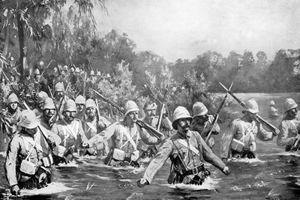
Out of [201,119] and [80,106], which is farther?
[80,106]

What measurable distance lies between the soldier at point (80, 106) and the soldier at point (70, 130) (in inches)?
7.3

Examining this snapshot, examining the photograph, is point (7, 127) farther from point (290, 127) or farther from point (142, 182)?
point (290, 127)

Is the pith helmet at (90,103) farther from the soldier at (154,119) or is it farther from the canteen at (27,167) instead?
the canteen at (27,167)

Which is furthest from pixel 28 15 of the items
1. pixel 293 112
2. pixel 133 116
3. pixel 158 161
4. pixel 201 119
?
pixel 293 112

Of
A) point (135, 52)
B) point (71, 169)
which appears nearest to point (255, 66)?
point (135, 52)

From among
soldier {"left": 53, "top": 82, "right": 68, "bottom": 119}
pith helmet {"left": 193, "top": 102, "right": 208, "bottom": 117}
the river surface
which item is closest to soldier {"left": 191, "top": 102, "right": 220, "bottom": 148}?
pith helmet {"left": 193, "top": 102, "right": 208, "bottom": 117}

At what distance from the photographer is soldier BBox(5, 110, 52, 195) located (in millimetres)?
6848

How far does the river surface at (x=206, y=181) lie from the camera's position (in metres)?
7.24

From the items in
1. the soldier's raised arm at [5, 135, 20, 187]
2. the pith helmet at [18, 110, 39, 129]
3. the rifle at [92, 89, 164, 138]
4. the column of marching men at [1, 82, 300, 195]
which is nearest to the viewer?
the soldier's raised arm at [5, 135, 20, 187]

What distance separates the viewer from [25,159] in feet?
22.7

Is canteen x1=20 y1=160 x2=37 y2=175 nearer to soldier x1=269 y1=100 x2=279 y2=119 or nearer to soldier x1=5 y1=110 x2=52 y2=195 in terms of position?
soldier x1=5 y1=110 x2=52 y2=195

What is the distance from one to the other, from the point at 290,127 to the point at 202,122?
1.50m

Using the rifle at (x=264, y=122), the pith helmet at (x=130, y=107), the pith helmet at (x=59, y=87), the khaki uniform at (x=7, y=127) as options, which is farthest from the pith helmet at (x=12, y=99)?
the rifle at (x=264, y=122)

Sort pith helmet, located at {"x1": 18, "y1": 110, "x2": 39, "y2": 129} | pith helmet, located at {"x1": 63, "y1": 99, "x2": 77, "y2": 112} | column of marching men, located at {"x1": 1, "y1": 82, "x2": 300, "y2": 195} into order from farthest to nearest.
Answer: pith helmet, located at {"x1": 63, "y1": 99, "x2": 77, "y2": 112}
column of marching men, located at {"x1": 1, "y1": 82, "x2": 300, "y2": 195}
pith helmet, located at {"x1": 18, "y1": 110, "x2": 39, "y2": 129}
